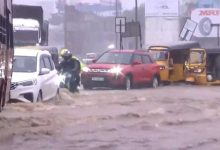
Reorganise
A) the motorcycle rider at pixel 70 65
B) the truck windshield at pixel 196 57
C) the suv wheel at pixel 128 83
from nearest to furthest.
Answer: the motorcycle rider at pixel 70 65
the suv wheel at pixel 128 83
the truck windshield at pixel 196 57

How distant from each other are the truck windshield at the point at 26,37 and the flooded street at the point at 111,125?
1093 cm

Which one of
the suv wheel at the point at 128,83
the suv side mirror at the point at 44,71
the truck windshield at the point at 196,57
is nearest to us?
the suv side mirror at the point at 44,71

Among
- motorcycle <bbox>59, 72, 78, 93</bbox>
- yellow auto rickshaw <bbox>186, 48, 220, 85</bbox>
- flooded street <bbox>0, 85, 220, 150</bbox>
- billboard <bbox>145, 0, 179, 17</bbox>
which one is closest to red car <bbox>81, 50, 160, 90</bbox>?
yellow auto rickshaw <bbox>186, 48, 220, 85</bbox>

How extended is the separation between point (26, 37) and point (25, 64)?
43.0 feet

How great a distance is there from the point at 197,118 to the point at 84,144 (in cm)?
418

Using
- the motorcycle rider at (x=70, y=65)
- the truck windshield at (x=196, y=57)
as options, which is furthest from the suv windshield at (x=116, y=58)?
the motorcycle rider at (x=70, y=65)

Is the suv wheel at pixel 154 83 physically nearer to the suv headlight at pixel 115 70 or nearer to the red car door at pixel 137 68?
the red car door at pixel 137 68

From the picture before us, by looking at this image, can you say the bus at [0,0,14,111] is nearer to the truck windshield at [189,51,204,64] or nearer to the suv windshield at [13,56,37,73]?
the suv windshield at [13,56,37,73]

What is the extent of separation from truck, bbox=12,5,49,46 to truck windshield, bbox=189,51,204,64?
6138 mm

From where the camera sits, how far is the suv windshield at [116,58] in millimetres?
25828

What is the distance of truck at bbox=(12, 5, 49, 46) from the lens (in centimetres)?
2800

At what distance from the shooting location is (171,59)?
1133 inches

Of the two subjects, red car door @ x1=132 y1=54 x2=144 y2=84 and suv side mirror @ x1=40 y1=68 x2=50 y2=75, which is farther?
red car door @ x1=132 y1=54 x2=144 y2=84

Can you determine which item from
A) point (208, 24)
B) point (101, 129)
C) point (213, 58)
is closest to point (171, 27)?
point (208, 24)
